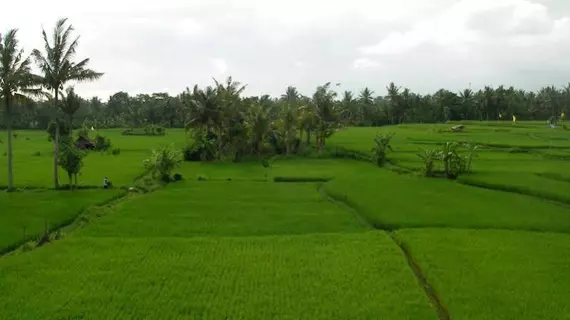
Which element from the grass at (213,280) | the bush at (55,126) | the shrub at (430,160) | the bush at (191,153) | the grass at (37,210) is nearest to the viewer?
the grass at (213,280)

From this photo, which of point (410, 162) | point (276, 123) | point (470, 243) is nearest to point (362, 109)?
point (276, 123)

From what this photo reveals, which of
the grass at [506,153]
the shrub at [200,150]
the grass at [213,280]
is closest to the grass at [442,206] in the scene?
the grass at [506,153]

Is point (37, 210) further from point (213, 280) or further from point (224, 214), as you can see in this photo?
point (213, 280)

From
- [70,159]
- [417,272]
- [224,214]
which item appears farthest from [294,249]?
[70,159]

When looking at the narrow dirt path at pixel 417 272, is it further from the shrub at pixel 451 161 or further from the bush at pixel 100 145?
the bush at pixel 100 145

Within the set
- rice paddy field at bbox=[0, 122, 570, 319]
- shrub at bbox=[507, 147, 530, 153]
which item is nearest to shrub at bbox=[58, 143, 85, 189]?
rice paddy field at bbox=[0, 122, 570, 319]

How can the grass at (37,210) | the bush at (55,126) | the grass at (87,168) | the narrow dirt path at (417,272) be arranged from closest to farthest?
the narrow dirt path at (417,272), the grass at (37,210), the bush at (55,126), the grass at (87,168)
